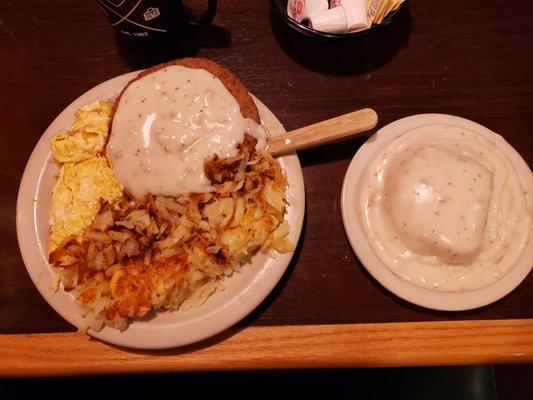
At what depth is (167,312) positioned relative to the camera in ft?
5.12

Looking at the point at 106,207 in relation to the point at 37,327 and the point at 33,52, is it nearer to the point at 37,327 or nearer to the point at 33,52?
the point at 37,327

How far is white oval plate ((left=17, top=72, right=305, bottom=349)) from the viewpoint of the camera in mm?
1524

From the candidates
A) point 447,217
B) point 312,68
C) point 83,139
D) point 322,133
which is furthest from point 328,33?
point 83,139

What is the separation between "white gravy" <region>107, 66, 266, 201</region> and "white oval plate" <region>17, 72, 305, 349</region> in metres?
0.22

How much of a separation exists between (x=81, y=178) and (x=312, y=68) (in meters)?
1.09

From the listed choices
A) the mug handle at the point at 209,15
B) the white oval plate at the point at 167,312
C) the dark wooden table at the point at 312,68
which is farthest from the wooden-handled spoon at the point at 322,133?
the mug handle at the point at 209,15

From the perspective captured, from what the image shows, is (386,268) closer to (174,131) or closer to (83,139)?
(174,131)

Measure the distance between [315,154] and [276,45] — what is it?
57 cm

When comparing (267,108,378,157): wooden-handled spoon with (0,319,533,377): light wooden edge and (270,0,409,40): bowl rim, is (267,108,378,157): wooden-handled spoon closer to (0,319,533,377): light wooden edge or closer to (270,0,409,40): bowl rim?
(270,0,409,40): bowl rim

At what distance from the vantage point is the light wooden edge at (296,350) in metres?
1.61

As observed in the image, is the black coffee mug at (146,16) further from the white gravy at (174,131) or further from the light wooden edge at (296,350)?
the light wooden edge at (296,350)

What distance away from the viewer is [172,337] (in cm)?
152

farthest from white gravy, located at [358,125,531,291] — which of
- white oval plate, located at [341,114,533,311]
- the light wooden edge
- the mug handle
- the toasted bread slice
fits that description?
the mug handle

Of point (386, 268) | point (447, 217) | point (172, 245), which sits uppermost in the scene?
point (172, 245)
